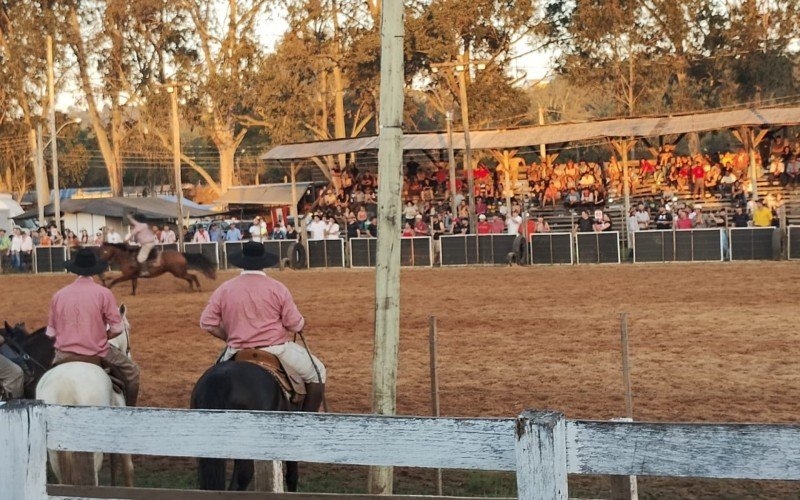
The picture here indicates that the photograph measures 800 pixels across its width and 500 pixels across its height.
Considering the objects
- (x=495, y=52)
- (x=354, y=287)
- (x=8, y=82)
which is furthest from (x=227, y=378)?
(x=8, y=82)

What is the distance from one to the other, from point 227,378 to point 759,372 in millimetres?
8038

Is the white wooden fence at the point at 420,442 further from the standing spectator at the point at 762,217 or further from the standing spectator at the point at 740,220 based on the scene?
the standing spectator at the point at 740,220

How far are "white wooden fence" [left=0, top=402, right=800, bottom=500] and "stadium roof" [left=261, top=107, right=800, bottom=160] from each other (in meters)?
31.7

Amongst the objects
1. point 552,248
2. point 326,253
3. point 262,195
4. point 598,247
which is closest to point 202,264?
point 326,253

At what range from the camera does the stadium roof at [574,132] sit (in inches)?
1481

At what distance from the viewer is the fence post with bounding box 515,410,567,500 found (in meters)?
4.18

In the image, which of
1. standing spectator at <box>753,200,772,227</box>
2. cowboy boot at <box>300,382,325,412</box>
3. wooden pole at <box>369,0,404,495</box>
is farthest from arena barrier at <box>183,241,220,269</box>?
wooden pole at <box>369,0,404,495</box>

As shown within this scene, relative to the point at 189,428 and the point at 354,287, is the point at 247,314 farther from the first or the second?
the point at 354,287

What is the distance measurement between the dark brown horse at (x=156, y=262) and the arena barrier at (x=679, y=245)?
1209cm

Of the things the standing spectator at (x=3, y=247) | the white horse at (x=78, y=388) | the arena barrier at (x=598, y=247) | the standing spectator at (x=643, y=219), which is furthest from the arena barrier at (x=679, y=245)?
the white horse at (x=78, y=388)

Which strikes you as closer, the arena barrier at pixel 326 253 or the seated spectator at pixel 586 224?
the seated spectator at pixel 586 224

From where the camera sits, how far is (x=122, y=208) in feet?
214

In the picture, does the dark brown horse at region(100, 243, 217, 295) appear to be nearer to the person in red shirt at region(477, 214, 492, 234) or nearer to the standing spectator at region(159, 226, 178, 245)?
the person in red shirt at region(477, 214, 492, 234)

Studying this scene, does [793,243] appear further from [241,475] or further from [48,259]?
[241,475]
